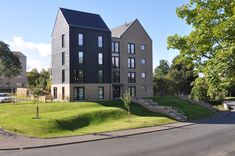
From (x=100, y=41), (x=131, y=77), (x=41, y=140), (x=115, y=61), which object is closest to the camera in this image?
(x=41, y=140)

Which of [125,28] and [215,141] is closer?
[215,141]

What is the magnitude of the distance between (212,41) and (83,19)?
3874 centimetres

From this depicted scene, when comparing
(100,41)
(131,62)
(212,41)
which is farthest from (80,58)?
(212,41)

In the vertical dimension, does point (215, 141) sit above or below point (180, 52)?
below

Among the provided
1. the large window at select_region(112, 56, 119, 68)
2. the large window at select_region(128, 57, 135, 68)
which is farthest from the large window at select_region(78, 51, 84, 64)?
the large window at select_region(128, 57, 135, 68)

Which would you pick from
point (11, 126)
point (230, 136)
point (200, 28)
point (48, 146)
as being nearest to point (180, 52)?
point (200, 28)

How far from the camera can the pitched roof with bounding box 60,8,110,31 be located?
45625 mm

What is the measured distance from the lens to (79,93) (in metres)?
45.2

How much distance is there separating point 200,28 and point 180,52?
1.49m

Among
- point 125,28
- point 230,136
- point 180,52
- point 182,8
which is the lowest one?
point 230,136

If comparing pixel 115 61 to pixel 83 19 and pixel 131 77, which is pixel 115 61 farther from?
pixel 83 19

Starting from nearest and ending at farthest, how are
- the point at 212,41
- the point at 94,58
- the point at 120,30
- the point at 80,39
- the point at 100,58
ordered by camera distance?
1. the point at 212,41
2. the point at 80,39
3. the point at 94,58
4. the point at 100,58
5. the point at 120,30

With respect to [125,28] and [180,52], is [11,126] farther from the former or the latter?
[125,28]

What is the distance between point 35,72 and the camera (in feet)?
306
